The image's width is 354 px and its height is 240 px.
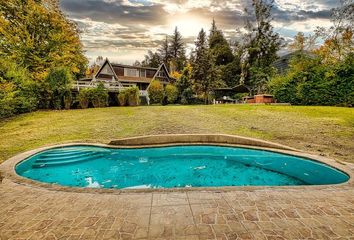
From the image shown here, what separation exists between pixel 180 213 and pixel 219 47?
39559 mm

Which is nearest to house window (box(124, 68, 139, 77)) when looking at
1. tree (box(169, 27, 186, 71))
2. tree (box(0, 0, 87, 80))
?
tree (box(0, 0, 87, 80))

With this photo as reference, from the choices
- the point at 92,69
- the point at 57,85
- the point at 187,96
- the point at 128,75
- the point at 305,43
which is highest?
the point at 92,69

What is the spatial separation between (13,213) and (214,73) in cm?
2642

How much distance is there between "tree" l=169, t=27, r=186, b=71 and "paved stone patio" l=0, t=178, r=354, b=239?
51.3m

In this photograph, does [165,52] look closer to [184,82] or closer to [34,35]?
[184,82]

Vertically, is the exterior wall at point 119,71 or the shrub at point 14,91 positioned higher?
the exterior wall at point 119,71

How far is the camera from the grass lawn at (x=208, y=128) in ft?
28.8

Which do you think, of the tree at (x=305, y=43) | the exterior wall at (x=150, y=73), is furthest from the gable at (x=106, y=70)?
the tree at (x=305, y=43)

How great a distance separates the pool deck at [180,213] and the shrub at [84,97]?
1614 cm

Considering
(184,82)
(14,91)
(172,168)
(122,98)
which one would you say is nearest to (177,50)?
(184,82)

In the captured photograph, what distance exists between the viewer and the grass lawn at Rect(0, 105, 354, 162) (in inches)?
345

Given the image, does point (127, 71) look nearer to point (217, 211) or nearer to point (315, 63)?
point (315, 63)

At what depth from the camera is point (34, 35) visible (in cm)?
1952

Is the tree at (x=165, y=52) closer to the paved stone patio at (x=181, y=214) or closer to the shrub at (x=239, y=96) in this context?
the shrub at (x=239, y=96)
